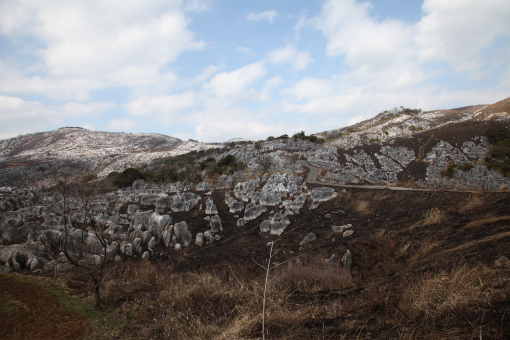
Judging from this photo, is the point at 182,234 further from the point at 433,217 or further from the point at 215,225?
the point at 433,217

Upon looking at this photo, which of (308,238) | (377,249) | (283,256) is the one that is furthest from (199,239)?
(377,249)

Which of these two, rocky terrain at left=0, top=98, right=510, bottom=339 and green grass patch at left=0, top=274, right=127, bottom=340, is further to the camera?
green grass patch at left=0, top=274, right=127, bottom=340

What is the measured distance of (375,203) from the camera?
13.4 meters

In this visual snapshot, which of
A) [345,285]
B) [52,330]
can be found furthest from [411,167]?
[52,330]

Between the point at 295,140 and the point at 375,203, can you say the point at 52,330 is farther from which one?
the point at 295,140

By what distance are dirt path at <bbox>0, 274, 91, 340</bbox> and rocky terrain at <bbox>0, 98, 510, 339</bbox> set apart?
8.6 inches

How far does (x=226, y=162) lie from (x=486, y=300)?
3055cm

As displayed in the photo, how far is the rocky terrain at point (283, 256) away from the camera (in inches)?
150

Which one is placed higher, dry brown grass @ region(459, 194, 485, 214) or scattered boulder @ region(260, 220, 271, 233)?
dry brown grass @ region(459, 194, 485, 214)

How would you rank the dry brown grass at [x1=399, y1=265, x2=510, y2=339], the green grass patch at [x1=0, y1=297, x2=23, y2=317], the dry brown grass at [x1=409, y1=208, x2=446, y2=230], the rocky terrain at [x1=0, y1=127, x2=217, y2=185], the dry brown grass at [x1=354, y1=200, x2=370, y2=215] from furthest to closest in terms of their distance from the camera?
the rocky terrain at [x1=0, y1=127, x2=217, y2=185], the dry brown grass at [x1=354, y1=200, x2=370, y2=215], the dry brown grass at [x1=409, y1=208, x2=446, y2=230], the green grass patch at [x1=0, y1=297, x2=23, y2=317], the dry brown grass at [x1=399, y1=265, x2=510, y2=339]

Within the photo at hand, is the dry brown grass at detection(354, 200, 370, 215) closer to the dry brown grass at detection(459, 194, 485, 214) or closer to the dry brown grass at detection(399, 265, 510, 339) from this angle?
the dry brown grass at detection(459, 194, 485, 214)

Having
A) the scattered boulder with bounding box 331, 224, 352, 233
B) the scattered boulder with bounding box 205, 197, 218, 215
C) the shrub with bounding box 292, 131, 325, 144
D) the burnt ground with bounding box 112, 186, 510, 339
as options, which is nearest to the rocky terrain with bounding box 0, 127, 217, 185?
the shrub with bounding box 292, 131, 325, 144

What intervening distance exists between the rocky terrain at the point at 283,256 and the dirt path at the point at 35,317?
22 centimetres

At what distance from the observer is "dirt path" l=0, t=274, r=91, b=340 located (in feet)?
15.6
